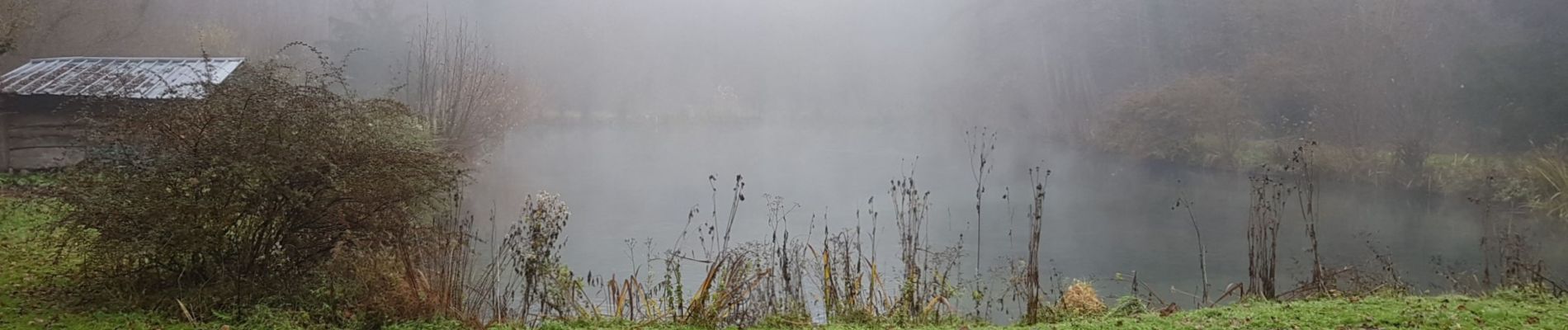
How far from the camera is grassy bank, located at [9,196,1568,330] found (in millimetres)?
4316

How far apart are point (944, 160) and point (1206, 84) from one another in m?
5.02

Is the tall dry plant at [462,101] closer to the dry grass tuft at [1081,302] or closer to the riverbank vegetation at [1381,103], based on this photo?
the dry grass tuft at [1081,302]

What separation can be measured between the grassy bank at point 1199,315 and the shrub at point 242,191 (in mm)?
205

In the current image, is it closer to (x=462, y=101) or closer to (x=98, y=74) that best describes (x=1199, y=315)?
(x=462, y=101)

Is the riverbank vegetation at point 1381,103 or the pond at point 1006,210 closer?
the pond at point 1006,210

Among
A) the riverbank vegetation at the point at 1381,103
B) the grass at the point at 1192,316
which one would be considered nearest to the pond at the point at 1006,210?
the riverbank vegetation at the point at 1381,103

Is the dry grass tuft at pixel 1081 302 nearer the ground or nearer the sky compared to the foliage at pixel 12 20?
nearer the ground

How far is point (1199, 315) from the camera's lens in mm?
4785

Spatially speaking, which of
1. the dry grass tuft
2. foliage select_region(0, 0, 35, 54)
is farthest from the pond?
foliage select_region(0, 0, 35, 54)

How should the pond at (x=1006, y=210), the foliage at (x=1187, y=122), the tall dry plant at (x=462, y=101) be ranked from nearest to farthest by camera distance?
1. the pond at (x=1006, y=210)
2. the tall dry plant at (x=462, y=101)
3. the foliage at (x=1187, y=122)

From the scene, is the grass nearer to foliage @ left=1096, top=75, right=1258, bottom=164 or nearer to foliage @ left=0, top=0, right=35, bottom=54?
foliage @ left=0, top=0, right=35, bottom=54

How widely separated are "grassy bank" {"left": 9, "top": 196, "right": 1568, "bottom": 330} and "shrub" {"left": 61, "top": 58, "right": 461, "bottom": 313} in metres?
0.21

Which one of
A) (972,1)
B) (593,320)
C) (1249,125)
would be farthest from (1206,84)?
(593,320)

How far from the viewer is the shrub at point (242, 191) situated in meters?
4.33
